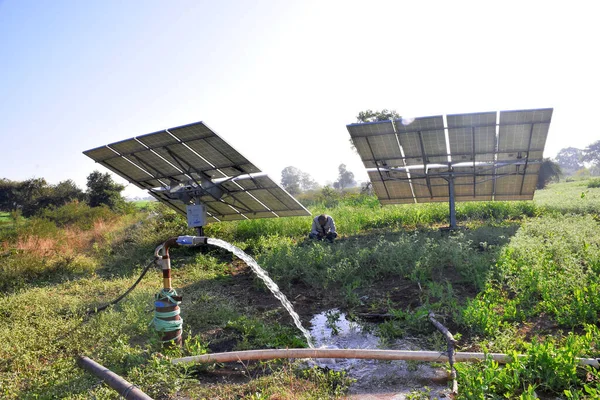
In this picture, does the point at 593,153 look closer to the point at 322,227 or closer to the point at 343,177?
the point at 343,177

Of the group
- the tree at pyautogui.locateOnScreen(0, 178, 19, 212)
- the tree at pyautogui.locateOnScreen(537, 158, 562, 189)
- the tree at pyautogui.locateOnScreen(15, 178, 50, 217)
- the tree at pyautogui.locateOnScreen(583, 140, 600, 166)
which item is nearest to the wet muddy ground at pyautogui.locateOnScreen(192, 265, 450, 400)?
the tree at pyautogui.locateOnScreen(15, 178, 50, 217)

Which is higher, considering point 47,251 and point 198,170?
point 198,170

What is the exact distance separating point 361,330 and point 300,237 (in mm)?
6580

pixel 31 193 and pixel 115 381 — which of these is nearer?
pixel 115 381

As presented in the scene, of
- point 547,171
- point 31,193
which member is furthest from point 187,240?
point 547,171

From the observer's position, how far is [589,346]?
3.75 metres

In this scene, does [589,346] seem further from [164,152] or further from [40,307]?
[164,152]

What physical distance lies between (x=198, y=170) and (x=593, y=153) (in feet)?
307

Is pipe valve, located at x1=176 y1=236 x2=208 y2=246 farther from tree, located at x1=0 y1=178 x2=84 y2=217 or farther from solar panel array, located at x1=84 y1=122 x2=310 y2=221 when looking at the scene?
tree, located at x1=0 y1=178 x2=84 y2=217

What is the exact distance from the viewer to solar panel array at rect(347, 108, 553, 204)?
1002 centimetres

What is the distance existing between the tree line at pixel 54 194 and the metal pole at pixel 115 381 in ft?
64.7

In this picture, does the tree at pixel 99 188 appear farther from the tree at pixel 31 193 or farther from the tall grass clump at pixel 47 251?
the tall grass clump at pixel 47 251

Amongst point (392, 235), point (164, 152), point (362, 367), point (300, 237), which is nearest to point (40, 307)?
point (164, 152)

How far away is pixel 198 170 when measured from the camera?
33.4 ft
